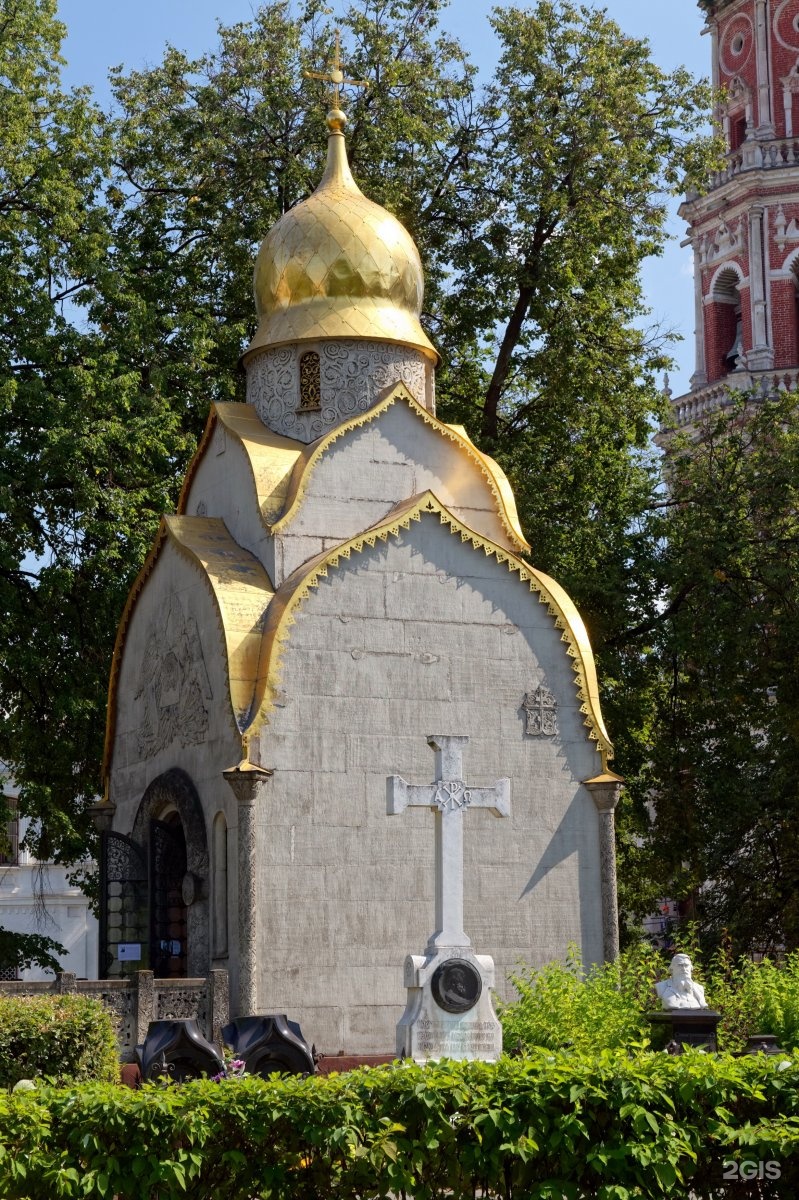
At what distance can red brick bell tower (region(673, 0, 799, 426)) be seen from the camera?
4428cm

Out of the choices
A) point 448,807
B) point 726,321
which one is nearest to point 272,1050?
point 448,807

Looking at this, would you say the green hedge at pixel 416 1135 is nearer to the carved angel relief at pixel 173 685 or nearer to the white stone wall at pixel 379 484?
the carved angel relief at pixel 173 685

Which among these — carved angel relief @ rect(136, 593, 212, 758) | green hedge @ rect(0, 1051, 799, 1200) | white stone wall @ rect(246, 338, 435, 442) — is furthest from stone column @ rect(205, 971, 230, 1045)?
green hedge @ rect(0, 1051, 799, 1200)

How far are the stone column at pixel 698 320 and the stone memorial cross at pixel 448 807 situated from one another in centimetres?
3277

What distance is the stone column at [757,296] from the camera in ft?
144

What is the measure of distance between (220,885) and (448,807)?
3320 mm

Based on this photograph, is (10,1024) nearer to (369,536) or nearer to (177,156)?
(369,536)

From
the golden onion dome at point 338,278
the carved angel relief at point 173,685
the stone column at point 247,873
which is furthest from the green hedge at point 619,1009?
the golden onion dome at point 338,278

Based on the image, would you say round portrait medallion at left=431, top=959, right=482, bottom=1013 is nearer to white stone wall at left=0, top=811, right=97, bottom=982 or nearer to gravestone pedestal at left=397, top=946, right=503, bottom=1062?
gravestone pedestal at left=397, top=946, right=503, bottom=1062

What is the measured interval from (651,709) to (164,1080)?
56.8 feet

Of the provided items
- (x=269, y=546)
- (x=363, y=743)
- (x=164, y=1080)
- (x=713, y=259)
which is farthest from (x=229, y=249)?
(x=713, y=259)

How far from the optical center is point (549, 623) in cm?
1823

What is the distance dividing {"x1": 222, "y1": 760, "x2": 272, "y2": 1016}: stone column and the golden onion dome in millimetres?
5792

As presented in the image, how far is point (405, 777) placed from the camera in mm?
17188
